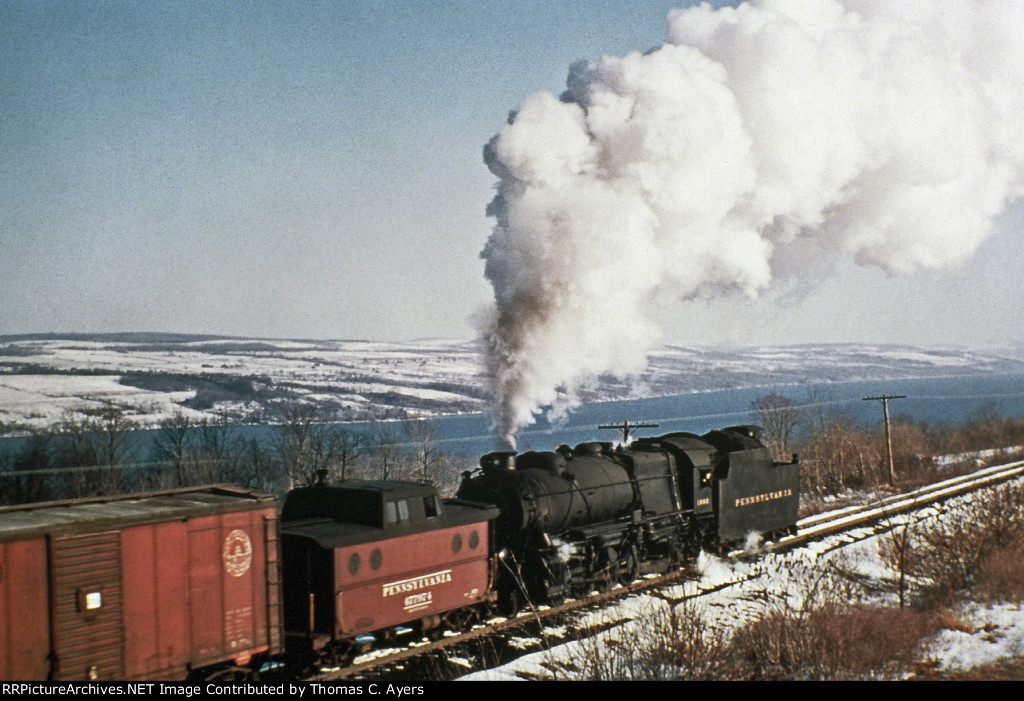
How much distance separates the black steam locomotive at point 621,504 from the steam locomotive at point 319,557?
4 cm

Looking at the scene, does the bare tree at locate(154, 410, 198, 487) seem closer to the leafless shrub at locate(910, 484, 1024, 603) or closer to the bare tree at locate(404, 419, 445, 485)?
the bare tree at locate(404, 419, 445, 485)

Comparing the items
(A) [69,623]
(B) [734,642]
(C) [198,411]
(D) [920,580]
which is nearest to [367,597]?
(A) [69,623]

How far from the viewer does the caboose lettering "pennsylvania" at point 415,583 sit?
12227mm

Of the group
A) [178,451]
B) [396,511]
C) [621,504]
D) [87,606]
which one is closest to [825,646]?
[621,504]

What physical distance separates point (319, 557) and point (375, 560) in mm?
898

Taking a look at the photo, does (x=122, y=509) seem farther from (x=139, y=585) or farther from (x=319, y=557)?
(x=319, y=557)

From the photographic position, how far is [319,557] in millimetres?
11516

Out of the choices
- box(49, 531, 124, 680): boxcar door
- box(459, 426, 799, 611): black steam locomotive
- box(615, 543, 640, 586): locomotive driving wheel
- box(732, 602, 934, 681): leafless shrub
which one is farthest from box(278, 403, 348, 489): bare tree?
box(732, 602, 934, 681): leafless shrub

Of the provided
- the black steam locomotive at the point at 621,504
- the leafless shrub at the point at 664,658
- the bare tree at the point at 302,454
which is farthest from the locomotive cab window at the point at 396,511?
the bare tree at the point at 302,454

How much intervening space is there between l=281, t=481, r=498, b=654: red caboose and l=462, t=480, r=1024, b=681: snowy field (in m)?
1.77

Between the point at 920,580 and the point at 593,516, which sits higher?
the point at 593,516
